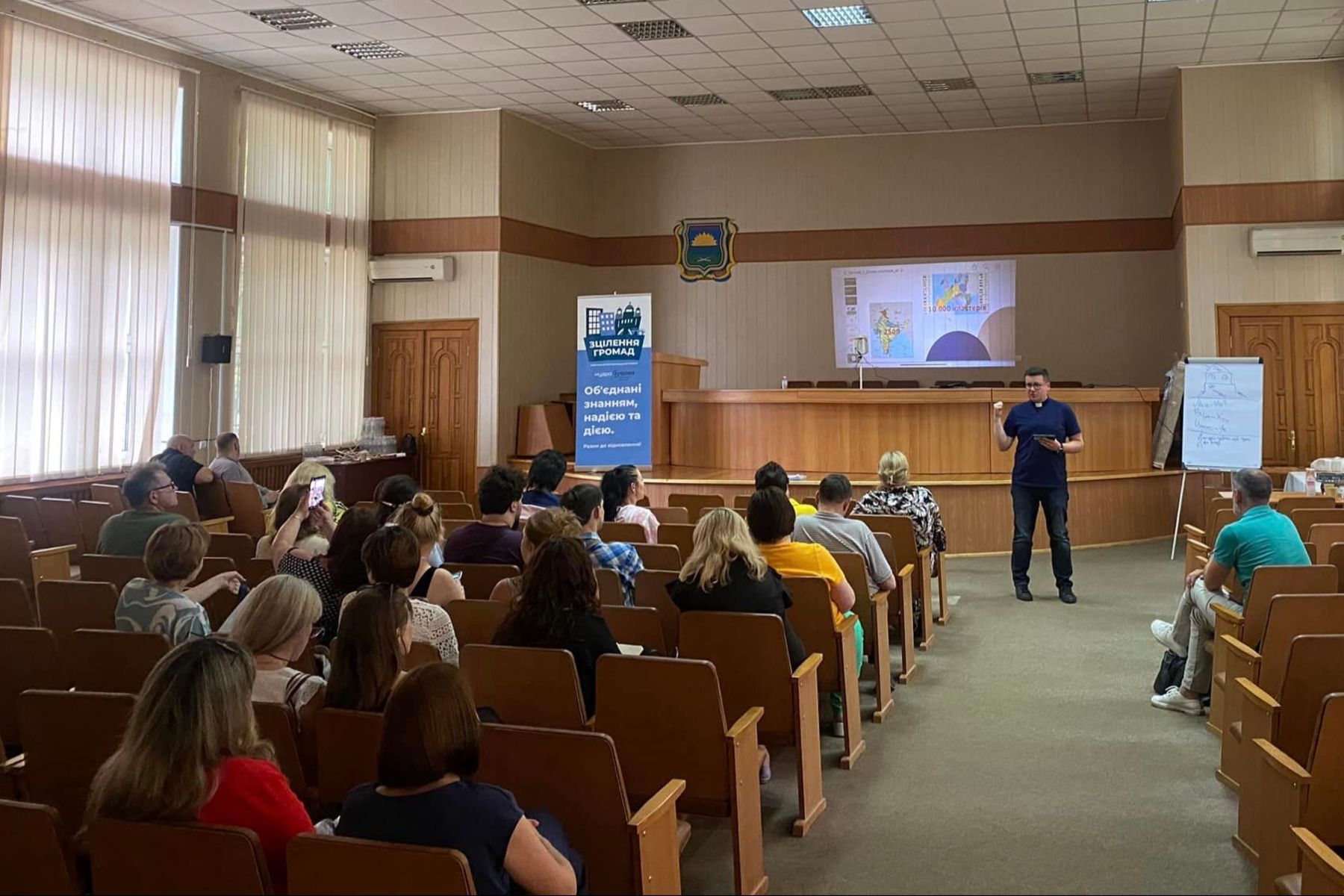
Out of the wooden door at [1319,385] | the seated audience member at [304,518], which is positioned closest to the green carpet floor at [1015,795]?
the seated audience member at [304,518]

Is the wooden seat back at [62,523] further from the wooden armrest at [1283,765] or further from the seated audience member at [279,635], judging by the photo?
the wooden armrest at [1283,765]

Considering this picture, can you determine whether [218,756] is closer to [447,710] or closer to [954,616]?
[447,710]

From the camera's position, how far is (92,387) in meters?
8.77

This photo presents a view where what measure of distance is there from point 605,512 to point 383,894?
4.14m

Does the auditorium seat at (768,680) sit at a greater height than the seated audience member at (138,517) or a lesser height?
lesser

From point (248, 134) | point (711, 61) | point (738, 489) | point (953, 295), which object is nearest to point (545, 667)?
point (738, 489)

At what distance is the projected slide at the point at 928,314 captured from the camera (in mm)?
12539

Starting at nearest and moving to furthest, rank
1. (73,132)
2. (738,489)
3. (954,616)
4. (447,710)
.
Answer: (447,710)
(954,616)
(73,132)
(738,489)

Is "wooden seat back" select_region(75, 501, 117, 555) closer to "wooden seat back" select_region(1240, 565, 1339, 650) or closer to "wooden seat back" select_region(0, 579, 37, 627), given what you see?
"wooden seat back" select_region(0, 579, 37, 627)

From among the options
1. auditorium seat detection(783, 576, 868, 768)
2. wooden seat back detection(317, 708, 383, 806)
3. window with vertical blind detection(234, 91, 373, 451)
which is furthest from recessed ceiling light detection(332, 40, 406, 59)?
wooden seat back detection(317, 708, 383, 806)

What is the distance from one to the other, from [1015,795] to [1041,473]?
392 centimetres

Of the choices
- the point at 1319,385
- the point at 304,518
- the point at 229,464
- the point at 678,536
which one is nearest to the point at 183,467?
the point at 229,464

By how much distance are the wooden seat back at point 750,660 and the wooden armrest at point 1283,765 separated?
52.1 inches

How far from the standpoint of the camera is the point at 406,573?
3.24 meters
